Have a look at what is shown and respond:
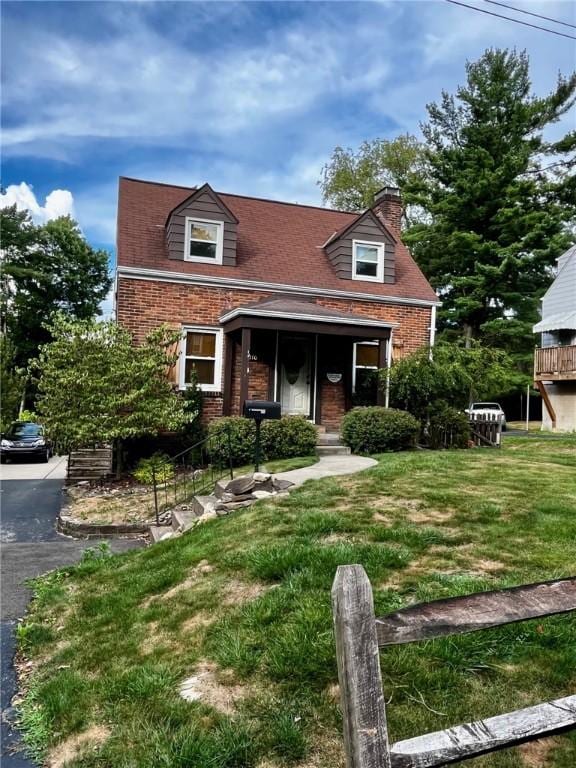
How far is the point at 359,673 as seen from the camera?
67.9 inches

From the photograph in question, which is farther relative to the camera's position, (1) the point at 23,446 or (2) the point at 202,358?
(1) the point at 23,446

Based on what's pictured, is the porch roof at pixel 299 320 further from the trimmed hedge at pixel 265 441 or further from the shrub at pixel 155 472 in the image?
the shrub at pixel 155 472

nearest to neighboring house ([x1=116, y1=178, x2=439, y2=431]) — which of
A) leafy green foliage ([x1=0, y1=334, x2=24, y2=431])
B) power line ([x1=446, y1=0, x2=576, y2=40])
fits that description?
power line ([x1=446, y1=0, x2=576, y2=40])

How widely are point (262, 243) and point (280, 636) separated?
13572 mm

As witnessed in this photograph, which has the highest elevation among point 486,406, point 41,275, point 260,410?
point 41,275

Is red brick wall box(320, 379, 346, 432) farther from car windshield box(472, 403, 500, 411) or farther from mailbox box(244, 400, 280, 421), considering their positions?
car windshield box(472, 403, 500, 411)

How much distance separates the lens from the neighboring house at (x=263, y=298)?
43.6 ft

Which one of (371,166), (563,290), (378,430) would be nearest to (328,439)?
(378,430)

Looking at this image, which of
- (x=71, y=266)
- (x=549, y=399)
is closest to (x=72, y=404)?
(x=549, y=399)

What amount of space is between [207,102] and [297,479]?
5492mm

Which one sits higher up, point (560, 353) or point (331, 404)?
point (560, 353)

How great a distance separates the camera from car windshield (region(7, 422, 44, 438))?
20.6 m

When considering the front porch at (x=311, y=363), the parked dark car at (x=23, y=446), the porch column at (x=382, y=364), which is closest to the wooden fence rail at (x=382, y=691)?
the front porch at (x=311, y=363)

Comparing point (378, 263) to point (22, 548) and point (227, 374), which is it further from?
point (22, 548)
